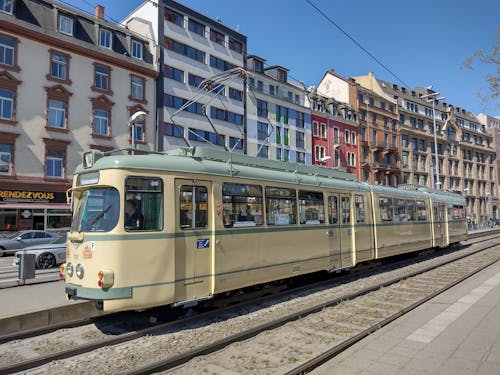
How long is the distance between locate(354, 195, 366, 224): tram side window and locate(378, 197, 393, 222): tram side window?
1.34 metres

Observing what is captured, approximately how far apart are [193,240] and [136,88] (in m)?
27.2

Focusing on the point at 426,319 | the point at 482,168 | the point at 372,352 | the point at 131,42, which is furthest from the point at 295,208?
the point at 482,168

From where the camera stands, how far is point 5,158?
25.4 metres

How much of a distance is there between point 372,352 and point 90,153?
5.67 meters

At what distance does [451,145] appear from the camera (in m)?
75.8

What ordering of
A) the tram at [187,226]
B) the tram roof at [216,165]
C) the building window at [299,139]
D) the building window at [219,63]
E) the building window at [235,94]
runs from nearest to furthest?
the tram at [187,226], the tram roof at [216,165], the building window at [219,63], the building window at [235,94], the building window at [299,139]

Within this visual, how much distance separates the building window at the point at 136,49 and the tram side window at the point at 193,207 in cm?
2811

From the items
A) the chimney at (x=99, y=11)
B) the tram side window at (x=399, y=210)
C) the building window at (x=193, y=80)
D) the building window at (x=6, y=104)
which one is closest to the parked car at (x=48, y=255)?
the tram side window at (x=399, y=210)

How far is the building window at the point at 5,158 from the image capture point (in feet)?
82.8

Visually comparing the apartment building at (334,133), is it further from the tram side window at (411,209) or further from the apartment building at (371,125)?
the tram side window at (411,209)

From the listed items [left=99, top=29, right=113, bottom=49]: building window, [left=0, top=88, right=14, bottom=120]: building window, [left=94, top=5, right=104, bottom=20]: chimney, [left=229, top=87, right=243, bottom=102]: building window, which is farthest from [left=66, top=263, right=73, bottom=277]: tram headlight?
[left=229, top=87, right=243, bottom=102]: building window

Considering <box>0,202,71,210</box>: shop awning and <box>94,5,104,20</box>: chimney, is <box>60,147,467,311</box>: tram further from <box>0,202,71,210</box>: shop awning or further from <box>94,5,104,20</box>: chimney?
<box>94,5,104,20</box>: chimney

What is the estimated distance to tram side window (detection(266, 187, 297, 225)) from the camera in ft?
31.0

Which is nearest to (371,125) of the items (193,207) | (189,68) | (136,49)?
(189,68)
